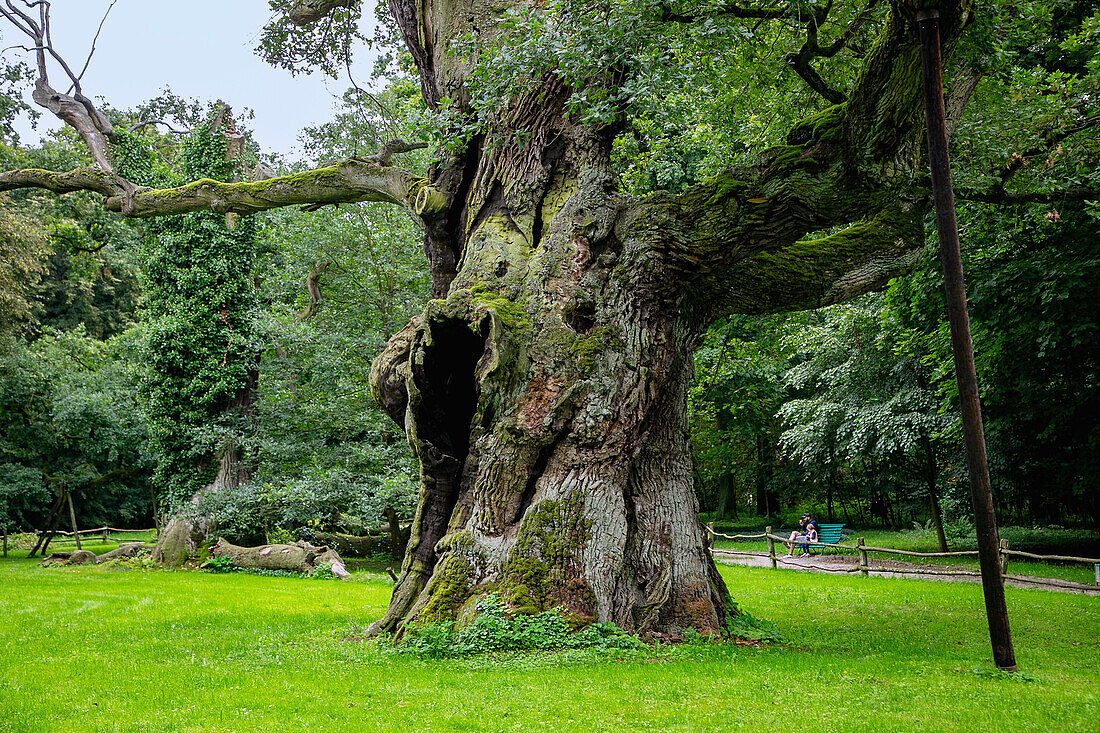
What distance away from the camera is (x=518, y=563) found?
24.1 ft

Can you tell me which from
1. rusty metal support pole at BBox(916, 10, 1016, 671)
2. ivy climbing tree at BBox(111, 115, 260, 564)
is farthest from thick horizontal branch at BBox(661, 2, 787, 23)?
ivy climbing tree at BBox(111, 115, 260, 564)

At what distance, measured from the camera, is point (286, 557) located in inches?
744

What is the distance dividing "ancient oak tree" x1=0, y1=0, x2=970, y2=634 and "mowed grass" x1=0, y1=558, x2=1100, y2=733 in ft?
3.21

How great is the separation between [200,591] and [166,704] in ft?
31.6

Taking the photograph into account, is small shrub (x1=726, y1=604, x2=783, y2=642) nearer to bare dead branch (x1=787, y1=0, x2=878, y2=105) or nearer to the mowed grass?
the mowed grass

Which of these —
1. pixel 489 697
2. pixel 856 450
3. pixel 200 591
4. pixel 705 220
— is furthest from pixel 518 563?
pixel 856 450

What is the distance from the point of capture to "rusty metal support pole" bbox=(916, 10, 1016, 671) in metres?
5.74

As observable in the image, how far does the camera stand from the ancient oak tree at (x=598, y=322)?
743 centimetres

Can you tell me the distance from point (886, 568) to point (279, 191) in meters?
15.9

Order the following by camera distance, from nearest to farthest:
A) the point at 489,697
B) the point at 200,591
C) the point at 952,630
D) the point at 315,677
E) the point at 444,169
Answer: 1. the point at 489,697
2. the point at 315,677
3. the point at 952,630
4. the point at 444,169
5. the point at 200,591

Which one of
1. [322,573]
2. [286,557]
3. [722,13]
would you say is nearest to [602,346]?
[722,13]

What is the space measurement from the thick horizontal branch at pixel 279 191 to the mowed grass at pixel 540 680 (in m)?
5.68

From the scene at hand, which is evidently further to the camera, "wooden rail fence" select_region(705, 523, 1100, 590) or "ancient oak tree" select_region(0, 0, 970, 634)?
"wooden rail fence" select_region(705, 523, 1100, 590)

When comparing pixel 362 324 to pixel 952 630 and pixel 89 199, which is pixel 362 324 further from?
pixel 952 630
